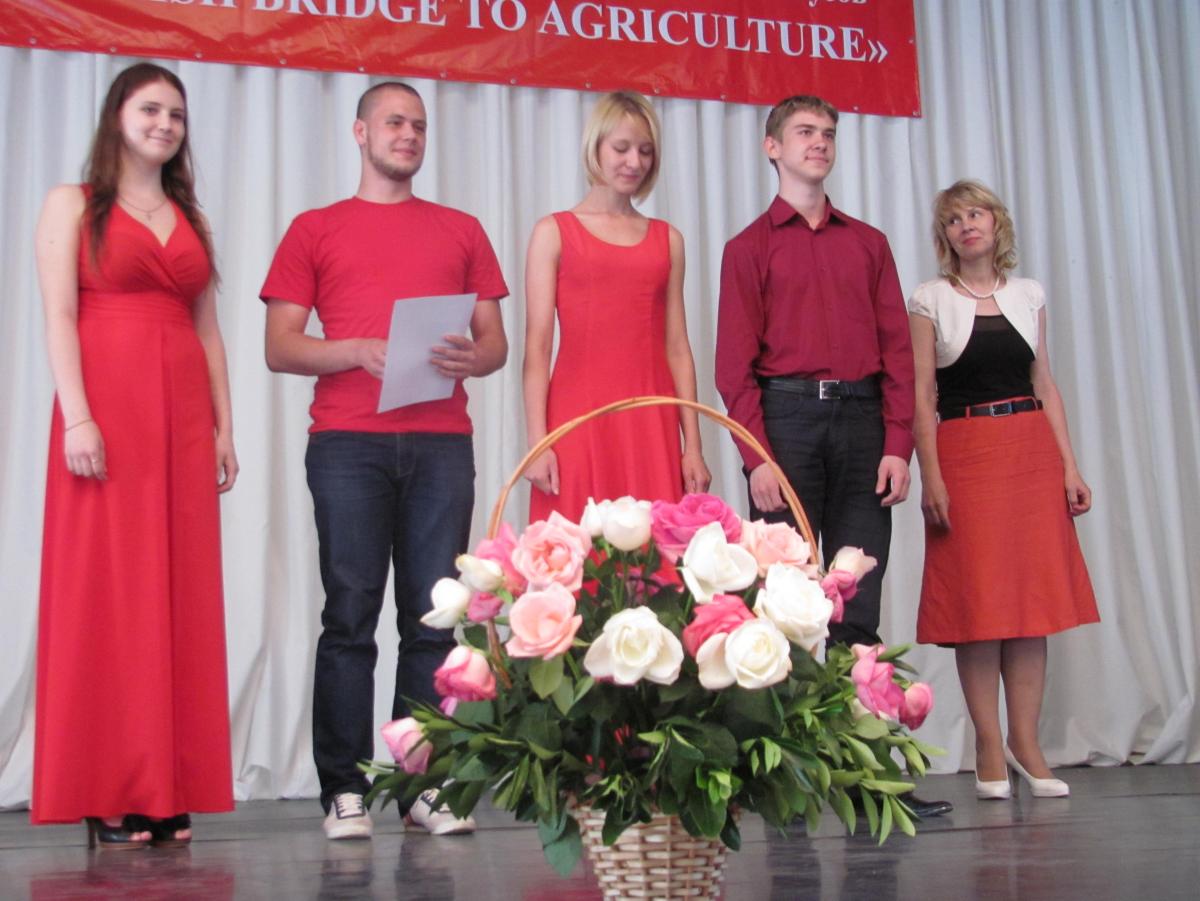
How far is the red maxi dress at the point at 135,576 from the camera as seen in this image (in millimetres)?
2600

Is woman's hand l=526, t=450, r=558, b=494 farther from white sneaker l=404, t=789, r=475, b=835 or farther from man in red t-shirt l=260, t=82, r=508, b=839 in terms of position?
white sneaker l=404, t=789, r=475, b=835

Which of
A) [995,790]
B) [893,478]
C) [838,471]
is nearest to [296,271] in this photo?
[838,471]

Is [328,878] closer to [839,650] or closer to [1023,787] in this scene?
[839,650]

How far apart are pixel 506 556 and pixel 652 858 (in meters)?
0.31

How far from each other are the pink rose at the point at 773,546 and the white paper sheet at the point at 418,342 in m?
1.26

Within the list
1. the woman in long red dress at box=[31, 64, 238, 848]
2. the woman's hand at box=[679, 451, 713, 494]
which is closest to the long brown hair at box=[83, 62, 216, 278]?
the woman in long red dress at box=[31, 64, 238, 848]

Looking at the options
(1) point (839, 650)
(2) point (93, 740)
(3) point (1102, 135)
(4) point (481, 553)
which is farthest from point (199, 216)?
(3) point (1102, 135)

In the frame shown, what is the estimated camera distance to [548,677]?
1.33 m

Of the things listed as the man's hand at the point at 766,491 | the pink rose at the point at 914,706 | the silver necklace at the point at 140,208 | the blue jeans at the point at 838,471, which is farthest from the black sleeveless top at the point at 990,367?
the pink rose at the point at 914,706

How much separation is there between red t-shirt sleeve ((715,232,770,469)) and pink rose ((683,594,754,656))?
1.53 meters

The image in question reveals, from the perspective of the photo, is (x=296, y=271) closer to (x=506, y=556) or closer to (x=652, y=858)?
(x=506, y=556)

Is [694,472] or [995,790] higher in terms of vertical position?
[694,472]

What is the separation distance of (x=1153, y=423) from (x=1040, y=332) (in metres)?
1.31

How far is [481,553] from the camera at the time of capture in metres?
1.43
